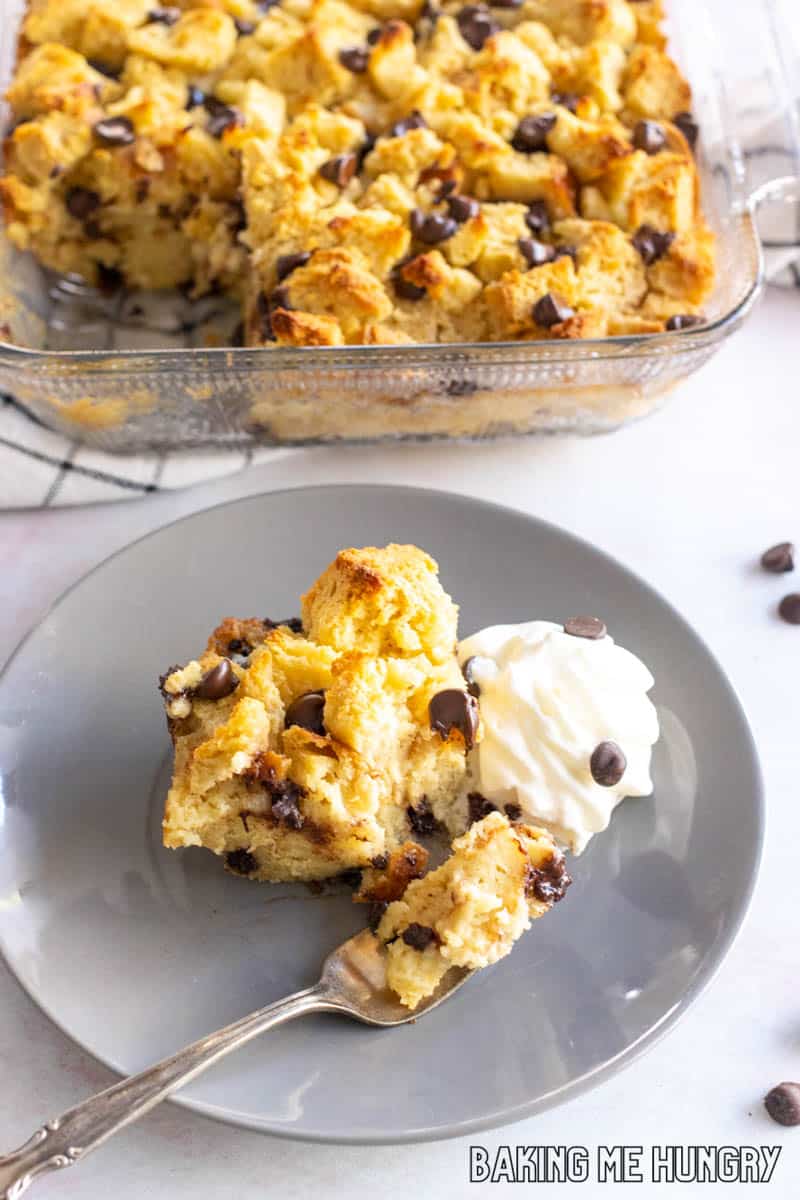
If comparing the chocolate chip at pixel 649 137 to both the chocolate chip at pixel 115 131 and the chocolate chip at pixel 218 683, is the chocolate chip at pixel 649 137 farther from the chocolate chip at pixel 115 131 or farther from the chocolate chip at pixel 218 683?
the chocolate chip at pixel 218 683

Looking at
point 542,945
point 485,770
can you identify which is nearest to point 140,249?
point 485,770

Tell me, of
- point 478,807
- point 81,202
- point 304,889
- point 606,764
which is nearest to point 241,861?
point 304,889

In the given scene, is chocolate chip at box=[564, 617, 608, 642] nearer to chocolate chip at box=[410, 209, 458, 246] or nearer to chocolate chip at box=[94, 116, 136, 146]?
chocolate chip at box=[410, 209, 458, 246]

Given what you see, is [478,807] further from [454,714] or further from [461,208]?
[461,208]

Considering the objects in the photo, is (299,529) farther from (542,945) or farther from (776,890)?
(776,890)

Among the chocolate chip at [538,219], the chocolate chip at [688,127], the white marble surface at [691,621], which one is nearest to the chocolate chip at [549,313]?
the chocolate chip at [538,219]

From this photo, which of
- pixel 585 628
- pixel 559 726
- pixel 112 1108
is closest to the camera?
pixel 112 1108
